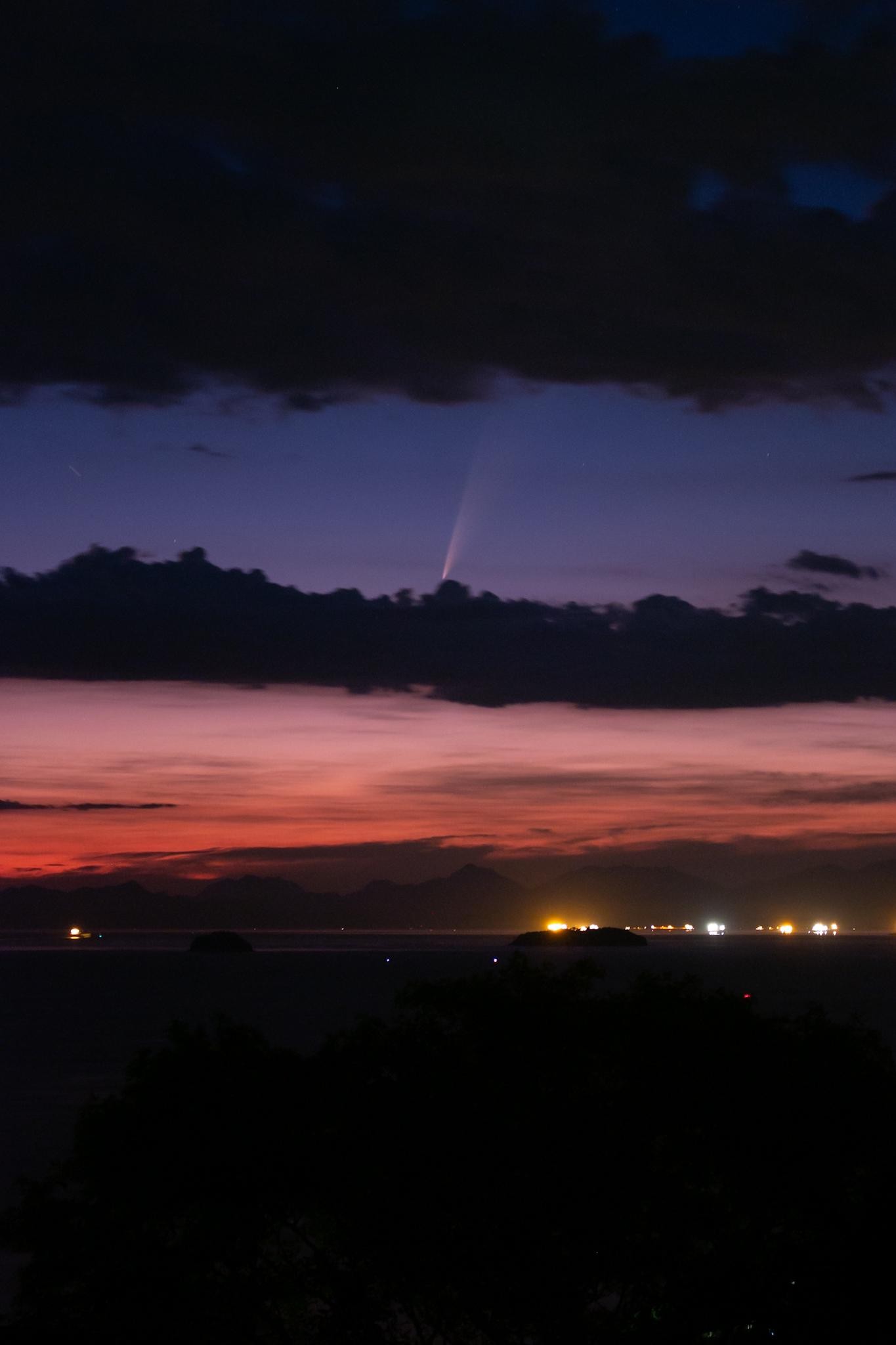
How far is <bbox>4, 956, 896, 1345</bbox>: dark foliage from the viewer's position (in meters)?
24.2

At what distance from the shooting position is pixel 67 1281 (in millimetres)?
24781

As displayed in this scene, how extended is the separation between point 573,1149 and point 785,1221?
3675 millimetres

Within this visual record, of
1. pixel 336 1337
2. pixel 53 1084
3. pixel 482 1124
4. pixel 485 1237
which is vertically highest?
pixel 482 1124

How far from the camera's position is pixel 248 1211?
989 inches

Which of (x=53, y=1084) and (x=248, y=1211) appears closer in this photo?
(x=248, y=1211)

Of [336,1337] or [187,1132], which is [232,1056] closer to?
[187,1132]

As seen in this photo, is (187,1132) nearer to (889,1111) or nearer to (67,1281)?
(67,1281)

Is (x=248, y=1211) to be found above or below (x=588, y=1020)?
below

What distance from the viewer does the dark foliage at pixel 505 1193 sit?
24.2 metres

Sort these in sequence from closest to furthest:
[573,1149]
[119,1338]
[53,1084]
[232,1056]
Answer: [119,1338], [573,1149], [232,1056], [53,1084]

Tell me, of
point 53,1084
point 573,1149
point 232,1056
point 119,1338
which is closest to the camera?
point 119,1338

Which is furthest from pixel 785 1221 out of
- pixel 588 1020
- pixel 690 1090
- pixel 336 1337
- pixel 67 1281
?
pixel 67 1281

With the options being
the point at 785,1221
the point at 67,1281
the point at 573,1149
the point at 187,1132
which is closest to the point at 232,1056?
the point at 187,1132

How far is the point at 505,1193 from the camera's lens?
25.0m
